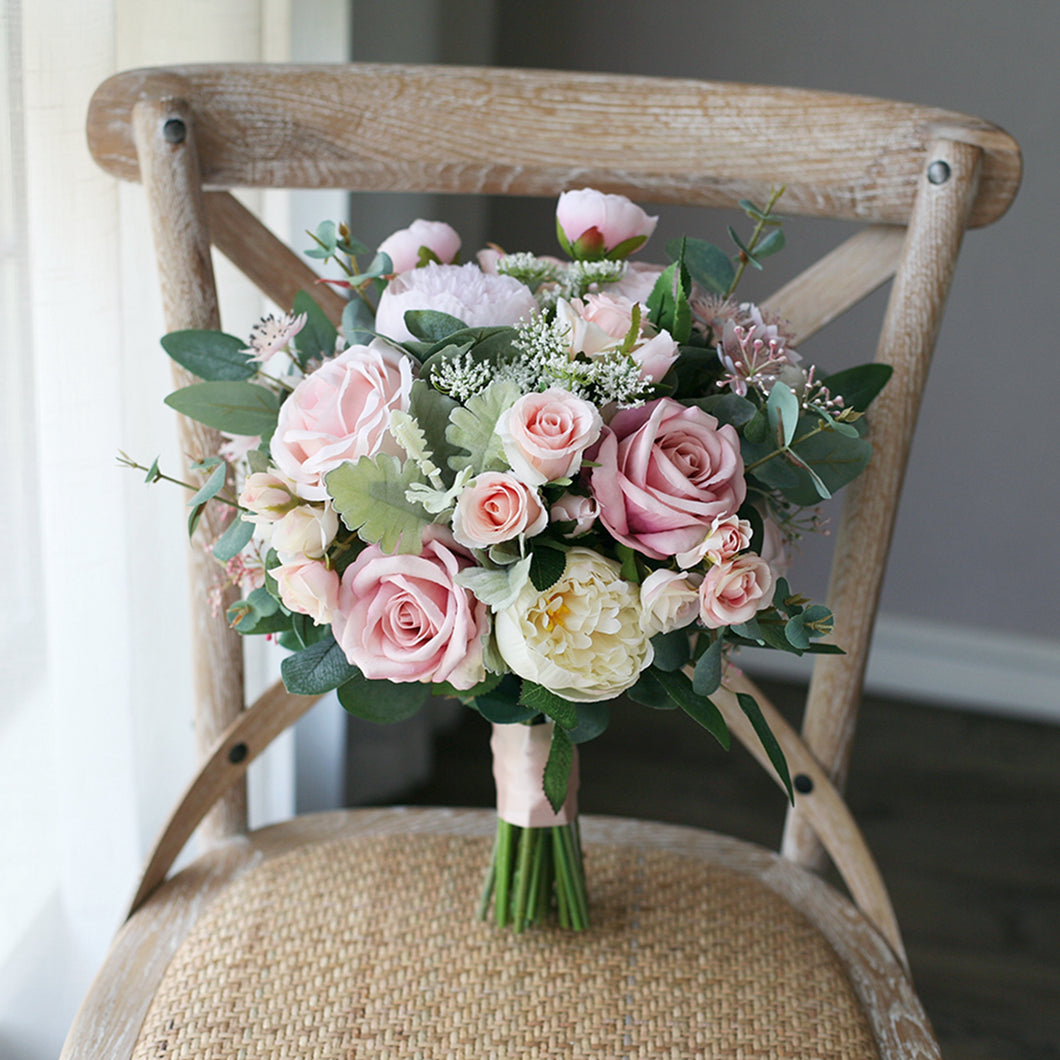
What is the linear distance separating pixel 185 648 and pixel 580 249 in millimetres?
653

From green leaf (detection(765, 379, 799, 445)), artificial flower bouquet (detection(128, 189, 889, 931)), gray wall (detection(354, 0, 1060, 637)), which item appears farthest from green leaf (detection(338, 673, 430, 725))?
gray wall (detection(354, 0, 1060, 637))

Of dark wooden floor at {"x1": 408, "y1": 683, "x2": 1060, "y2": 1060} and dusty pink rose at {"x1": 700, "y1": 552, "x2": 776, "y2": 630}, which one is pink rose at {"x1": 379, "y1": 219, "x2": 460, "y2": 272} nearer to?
dusty pink rose at {"x1": 700, "y1": 552, "x2": 776, "y2": 630}

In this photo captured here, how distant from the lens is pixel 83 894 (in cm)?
95

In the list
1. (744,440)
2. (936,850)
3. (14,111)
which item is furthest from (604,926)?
(936,850)

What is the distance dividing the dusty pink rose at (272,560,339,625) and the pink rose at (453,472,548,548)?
7 centimetres

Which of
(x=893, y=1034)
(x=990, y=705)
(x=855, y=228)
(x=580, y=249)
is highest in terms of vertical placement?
(x=855, y=228)

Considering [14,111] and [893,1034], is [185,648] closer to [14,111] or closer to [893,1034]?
[14,111]

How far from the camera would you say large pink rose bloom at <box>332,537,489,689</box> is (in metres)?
0.49

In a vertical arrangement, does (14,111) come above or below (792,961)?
above

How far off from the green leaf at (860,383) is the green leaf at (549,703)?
0.86ft

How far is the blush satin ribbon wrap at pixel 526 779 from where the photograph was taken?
0.64 m

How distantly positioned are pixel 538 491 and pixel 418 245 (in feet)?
0.66

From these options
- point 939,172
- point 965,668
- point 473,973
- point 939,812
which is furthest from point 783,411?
point 965,668

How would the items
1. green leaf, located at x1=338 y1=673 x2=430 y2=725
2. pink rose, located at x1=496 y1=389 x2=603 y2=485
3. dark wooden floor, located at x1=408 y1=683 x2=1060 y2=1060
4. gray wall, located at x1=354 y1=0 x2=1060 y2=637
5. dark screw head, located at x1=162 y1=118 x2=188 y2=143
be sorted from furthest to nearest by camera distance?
gray wall, located at x1=354 y1=0 x2=1060 y2=637 → dark wooden floor, located at x1=408 y1=683 x2=1060 y2=1060 → dark screw head, located at x1=162 y1=118 x2=188 y2=143 → green leaf, located at x1=338 y1=673 x2=430 y2=725 → pink rose, located at x1=496 y1=389 x2=603 y2=485
